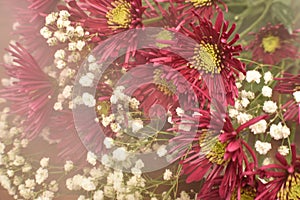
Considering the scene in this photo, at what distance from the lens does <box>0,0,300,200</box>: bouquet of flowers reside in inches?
16.4

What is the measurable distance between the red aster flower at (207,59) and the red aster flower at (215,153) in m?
0.02

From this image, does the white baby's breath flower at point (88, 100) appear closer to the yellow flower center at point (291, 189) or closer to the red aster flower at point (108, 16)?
the red aster flower at point (108, 16)

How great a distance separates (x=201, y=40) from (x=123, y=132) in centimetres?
10

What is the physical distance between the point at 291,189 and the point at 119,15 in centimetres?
20

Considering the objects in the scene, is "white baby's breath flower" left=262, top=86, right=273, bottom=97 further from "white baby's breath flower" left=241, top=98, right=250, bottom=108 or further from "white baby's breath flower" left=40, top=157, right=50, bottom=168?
"white baby's breath flower" left=40, top=157, right=50, bottom=168

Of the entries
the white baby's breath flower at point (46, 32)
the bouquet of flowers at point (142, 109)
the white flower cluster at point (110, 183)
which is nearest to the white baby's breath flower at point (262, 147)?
the bouquet of flowers at point (142, 109)

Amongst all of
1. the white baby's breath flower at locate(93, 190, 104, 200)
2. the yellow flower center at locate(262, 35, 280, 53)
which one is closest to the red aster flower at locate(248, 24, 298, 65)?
the yellow flower center at locate(262, 35, 280, 53)

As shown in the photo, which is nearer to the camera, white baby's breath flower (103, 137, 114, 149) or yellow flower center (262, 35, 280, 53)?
white baby's breath flower (103, 137, 114, 149)

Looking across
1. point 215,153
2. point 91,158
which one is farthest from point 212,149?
point 91,158

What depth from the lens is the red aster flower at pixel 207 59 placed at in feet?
1.34

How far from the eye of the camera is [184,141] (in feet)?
1.42

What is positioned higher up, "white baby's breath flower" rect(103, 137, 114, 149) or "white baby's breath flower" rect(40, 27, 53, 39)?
"white baby's breath flower" rect(40, 27, 53, 39)

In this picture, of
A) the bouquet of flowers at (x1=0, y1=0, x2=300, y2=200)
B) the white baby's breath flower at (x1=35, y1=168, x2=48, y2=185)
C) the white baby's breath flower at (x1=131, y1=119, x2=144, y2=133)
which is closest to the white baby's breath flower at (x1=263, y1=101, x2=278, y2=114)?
the bouquet of flowers at (x1=0, y1=0, x2=300, y2=200)

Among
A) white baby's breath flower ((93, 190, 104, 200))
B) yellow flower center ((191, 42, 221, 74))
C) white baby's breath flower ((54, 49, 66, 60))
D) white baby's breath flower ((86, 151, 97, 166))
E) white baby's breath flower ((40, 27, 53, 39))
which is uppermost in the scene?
white baby's breath flower ((40, 27, 53, 39))
